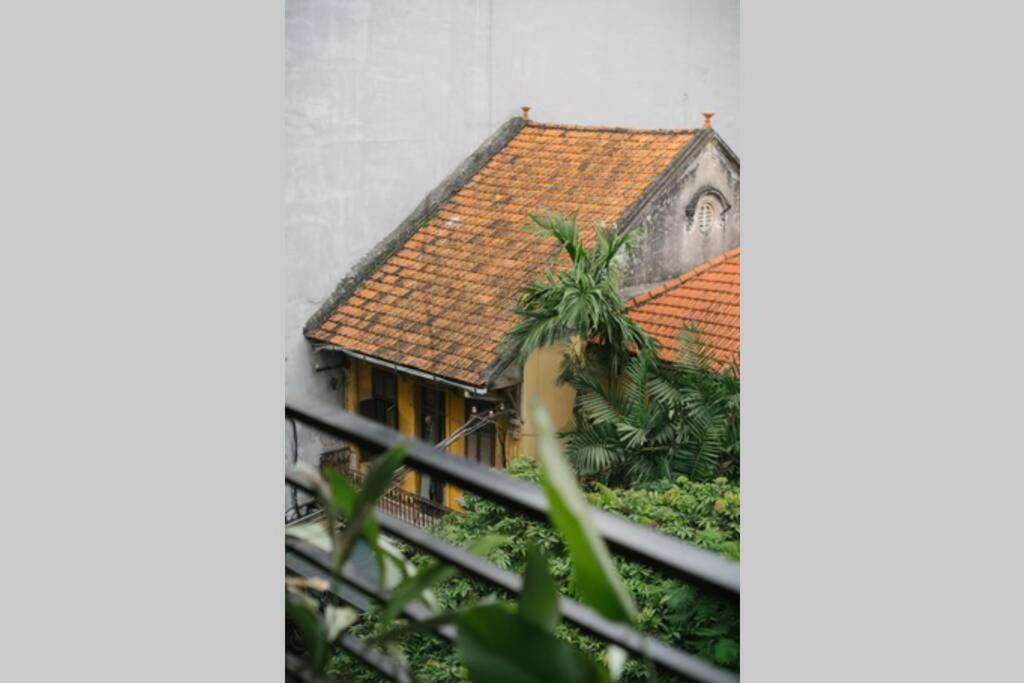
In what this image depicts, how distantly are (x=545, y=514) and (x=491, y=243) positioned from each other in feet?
5.39

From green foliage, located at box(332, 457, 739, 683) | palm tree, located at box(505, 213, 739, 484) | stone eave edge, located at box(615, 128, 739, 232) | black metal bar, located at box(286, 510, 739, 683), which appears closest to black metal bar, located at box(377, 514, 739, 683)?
black metal bar, located at box(286, 510, 739, 683)

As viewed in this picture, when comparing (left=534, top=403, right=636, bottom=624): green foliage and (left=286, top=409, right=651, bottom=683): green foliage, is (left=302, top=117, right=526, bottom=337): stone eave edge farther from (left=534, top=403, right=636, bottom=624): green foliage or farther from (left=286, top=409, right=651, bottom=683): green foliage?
(left=534, top=403, right=636, bottom=624): green foliage

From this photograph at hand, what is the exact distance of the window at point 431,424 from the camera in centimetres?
240

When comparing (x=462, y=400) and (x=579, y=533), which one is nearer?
(x=579, y=533)

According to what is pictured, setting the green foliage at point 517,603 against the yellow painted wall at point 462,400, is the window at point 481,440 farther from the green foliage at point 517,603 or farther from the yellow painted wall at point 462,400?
the green foliage at point 517,603

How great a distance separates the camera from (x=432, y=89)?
2449mm

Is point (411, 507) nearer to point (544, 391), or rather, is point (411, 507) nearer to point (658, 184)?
point (544, 391)

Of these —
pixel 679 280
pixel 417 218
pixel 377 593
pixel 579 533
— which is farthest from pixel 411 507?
pixel 579 533

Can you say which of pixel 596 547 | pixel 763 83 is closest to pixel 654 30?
pixel 763 83

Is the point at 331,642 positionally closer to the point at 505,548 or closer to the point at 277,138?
the point at 277,138

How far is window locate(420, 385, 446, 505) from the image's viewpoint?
2.40m

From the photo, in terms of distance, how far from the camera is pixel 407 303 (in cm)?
244

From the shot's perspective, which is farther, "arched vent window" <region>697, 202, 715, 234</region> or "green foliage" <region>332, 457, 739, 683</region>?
"arched vent window" <region>697, 202, 715, 234</region>

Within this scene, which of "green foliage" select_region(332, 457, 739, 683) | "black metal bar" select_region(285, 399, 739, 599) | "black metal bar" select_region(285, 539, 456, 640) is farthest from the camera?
"green foliage" select_region(332, 457, 739, 683)
